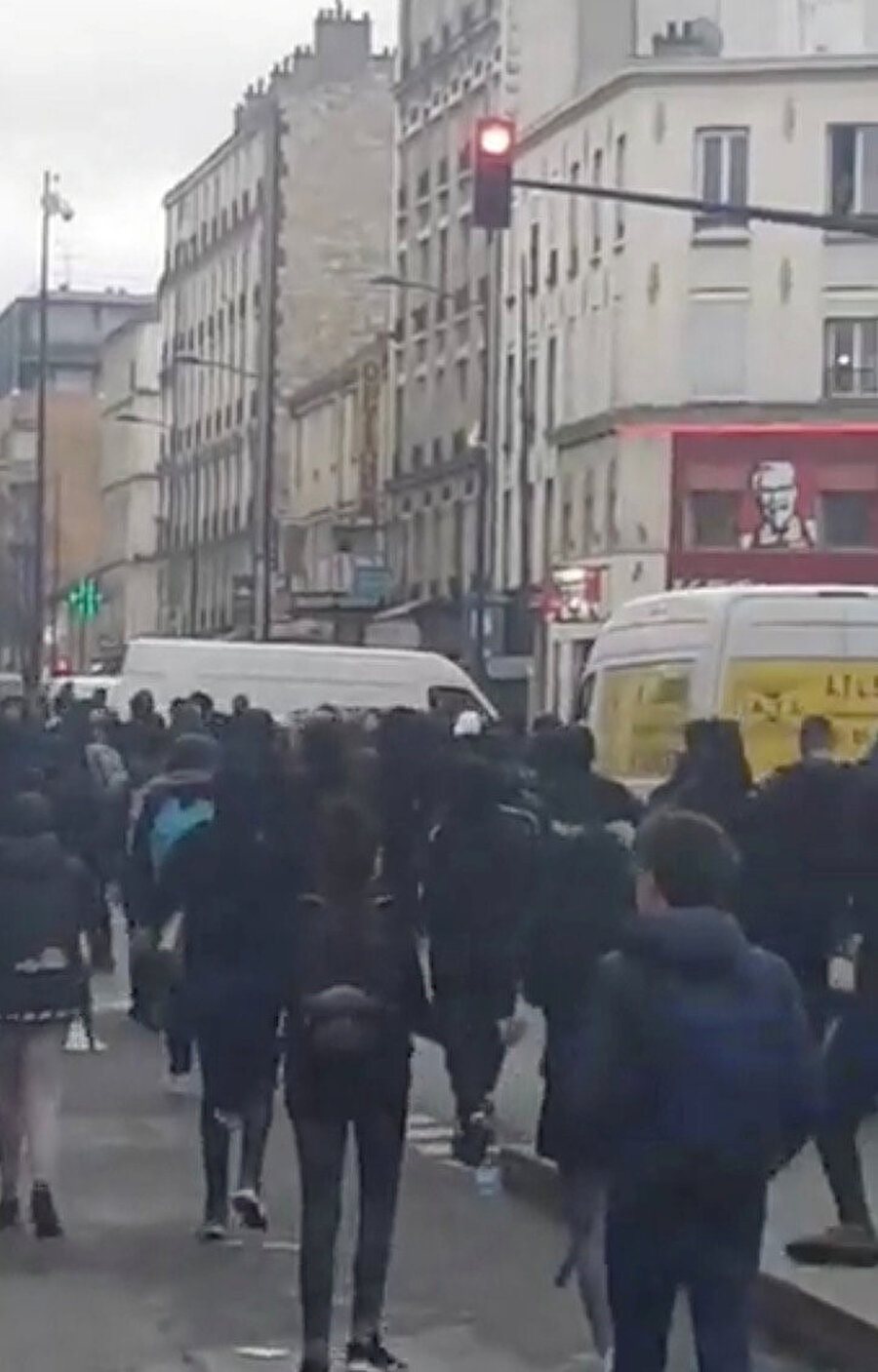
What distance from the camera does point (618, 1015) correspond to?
8.68 meters

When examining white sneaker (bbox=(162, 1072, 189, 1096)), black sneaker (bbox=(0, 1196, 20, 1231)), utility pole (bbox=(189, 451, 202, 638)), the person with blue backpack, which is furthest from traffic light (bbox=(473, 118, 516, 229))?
utility pole (bbox=(189, 451, 202, 638))

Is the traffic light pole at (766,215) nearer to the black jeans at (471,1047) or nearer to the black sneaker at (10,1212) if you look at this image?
the black jeans at (471,1047)

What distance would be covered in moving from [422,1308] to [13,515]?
127 metres

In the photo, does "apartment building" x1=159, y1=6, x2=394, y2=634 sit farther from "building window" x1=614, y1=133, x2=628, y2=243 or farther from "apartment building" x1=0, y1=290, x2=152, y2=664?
"building window" x1=614, y1=133, x2=628, y2=243

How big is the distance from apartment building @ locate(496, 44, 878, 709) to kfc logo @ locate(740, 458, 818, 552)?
3 centimetres

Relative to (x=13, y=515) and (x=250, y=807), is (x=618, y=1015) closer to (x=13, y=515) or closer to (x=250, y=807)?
(x=250, y=807)

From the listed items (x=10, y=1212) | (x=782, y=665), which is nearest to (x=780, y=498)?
(x=782, y=665)

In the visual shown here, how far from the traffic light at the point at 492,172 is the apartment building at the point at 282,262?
62.2 metres

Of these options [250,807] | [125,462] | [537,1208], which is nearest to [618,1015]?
[250,807]

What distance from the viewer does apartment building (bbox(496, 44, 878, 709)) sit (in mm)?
59062

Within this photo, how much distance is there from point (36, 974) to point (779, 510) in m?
45.6

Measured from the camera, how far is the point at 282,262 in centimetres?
9400

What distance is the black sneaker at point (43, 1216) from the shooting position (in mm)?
14297

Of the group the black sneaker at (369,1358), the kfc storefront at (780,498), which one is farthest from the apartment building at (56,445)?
the black sneaker at (369,1358)
